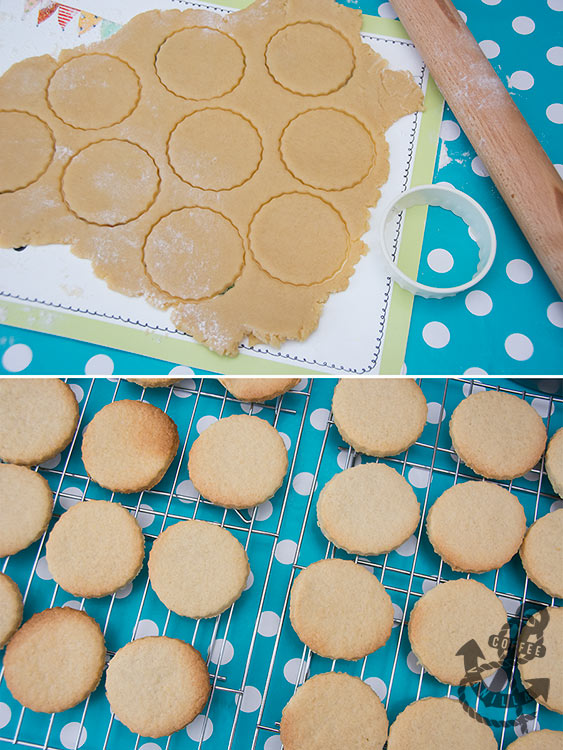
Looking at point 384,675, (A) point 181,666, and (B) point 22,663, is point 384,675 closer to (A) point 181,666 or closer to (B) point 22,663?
(A) point 181,666

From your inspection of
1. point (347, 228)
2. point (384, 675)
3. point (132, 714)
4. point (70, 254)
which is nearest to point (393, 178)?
point (347, 228)

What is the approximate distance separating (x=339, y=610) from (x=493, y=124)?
0.70 meters

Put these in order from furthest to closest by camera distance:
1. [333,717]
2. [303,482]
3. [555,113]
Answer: [555,113] → [303,482] → [333,717]

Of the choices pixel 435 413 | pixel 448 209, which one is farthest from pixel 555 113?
pixel 435 413

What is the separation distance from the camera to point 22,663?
79cm

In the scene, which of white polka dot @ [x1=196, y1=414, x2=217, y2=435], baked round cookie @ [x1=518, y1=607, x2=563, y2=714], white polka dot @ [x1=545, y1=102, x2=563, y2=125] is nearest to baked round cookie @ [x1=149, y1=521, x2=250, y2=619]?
white polka dot @ [x1=196, y1=414, x2=217, y2=435]

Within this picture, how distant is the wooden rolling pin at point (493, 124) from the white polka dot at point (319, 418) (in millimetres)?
371

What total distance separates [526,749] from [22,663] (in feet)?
2.07

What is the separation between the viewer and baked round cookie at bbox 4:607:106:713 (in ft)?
2.54

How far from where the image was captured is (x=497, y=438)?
840 mm

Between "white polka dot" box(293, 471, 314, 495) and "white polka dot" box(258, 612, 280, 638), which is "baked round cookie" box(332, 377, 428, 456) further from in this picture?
"white polka dot" box(258, 612, 280, 638)

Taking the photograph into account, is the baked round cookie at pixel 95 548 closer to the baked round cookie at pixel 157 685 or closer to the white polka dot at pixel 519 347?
the baked round cookie at pixel 157 685

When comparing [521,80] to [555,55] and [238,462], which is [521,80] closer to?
[555,55]

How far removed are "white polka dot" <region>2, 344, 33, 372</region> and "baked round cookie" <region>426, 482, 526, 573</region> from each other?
0.61 metres
